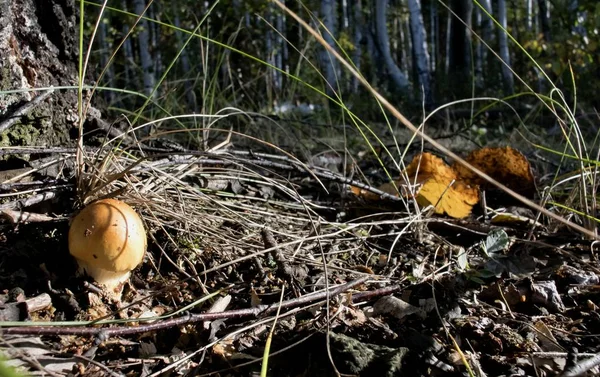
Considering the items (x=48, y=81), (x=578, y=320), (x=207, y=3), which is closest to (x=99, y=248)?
(x=48, y=81)

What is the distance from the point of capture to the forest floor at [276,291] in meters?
1.08

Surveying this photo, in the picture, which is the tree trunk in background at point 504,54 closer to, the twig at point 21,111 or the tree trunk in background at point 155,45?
the tree trunk in background at point 155,45

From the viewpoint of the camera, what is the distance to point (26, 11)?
152 cm

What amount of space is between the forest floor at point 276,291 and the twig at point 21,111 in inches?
5.0

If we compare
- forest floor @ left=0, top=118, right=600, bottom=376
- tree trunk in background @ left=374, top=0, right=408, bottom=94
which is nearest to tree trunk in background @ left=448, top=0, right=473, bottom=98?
tree trunk in background @ left=374, top=0, right=408, bottom=94

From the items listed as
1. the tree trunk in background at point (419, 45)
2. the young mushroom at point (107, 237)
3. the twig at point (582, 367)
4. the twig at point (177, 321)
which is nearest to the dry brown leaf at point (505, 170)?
the twig at point (177, 321)

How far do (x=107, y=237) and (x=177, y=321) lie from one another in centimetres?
24

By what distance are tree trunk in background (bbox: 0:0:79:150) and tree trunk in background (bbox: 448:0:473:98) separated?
18.4 feet

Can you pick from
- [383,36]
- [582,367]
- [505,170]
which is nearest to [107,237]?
[582,367]

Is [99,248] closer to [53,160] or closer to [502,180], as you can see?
[53,160]

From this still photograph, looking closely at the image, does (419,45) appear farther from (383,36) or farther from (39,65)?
(39,65)

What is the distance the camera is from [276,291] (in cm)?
135

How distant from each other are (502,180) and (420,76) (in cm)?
600

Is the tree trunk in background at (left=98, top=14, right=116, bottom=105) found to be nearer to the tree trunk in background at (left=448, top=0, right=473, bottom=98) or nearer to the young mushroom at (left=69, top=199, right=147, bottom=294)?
the young mushroom at (left=69, top=199, right=147, bottom=294)
